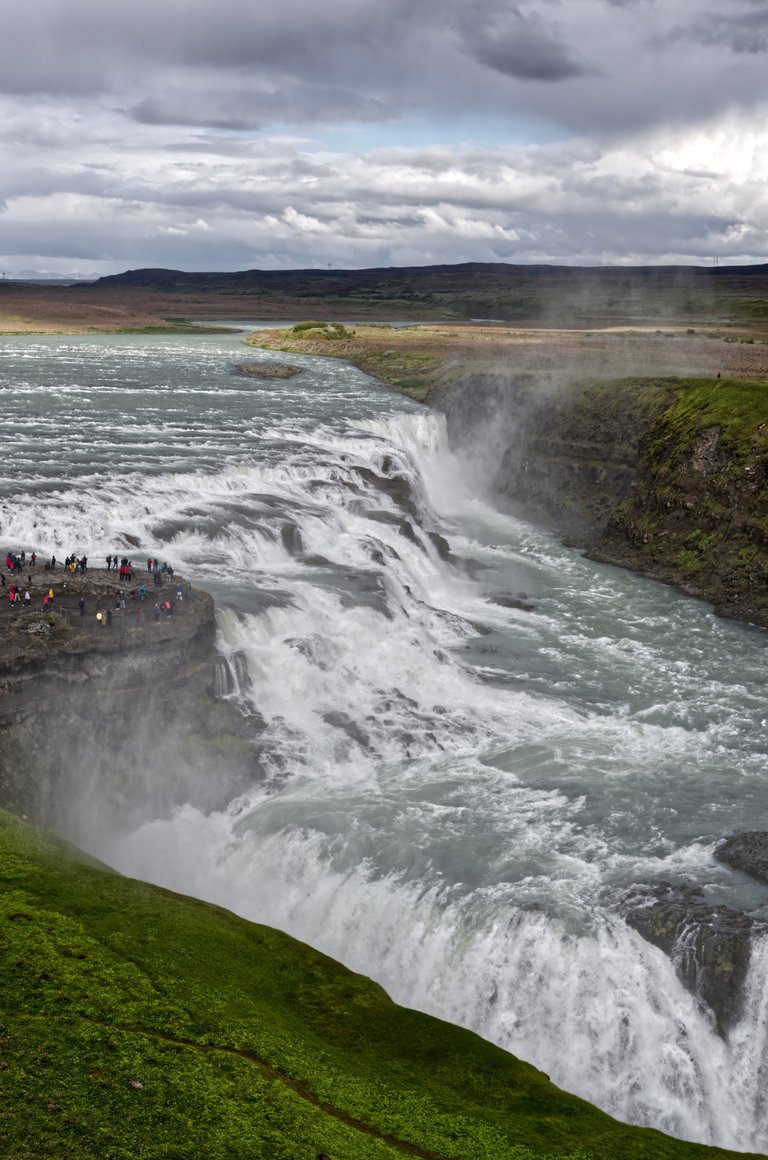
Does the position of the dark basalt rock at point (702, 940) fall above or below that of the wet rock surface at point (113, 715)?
below

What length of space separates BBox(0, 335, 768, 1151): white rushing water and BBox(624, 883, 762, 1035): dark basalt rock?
29 centimetres

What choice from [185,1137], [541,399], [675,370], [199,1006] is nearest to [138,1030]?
[199,1006]

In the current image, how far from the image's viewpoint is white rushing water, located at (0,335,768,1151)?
22734 millimetres

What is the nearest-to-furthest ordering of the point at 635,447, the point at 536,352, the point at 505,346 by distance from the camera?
the point at 635,447
the point at 536,352
the point at 505,346

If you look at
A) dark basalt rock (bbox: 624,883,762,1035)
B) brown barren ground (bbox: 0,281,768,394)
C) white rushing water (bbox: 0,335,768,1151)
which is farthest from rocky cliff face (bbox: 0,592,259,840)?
brown barren ground (bbox: 0,281,768,394)

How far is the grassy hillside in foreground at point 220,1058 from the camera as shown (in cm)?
1459

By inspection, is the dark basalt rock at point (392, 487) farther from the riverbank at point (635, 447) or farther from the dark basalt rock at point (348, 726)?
the dark basalt rock at point (348, 726)

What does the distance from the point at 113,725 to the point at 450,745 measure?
36.8 feet

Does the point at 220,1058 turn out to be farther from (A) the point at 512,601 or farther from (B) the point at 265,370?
(B) the point at 265,370

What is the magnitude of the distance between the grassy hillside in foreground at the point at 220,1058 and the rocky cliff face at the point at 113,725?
6.58 m

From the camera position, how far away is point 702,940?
910 inches

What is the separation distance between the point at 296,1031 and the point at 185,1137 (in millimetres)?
4266

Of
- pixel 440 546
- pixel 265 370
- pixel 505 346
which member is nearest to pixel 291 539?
pixel 440 546

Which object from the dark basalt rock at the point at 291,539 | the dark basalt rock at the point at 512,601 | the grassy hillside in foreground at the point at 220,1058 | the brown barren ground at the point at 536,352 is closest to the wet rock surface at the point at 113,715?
the grassy hillside in foreground at the point at 220,1058
